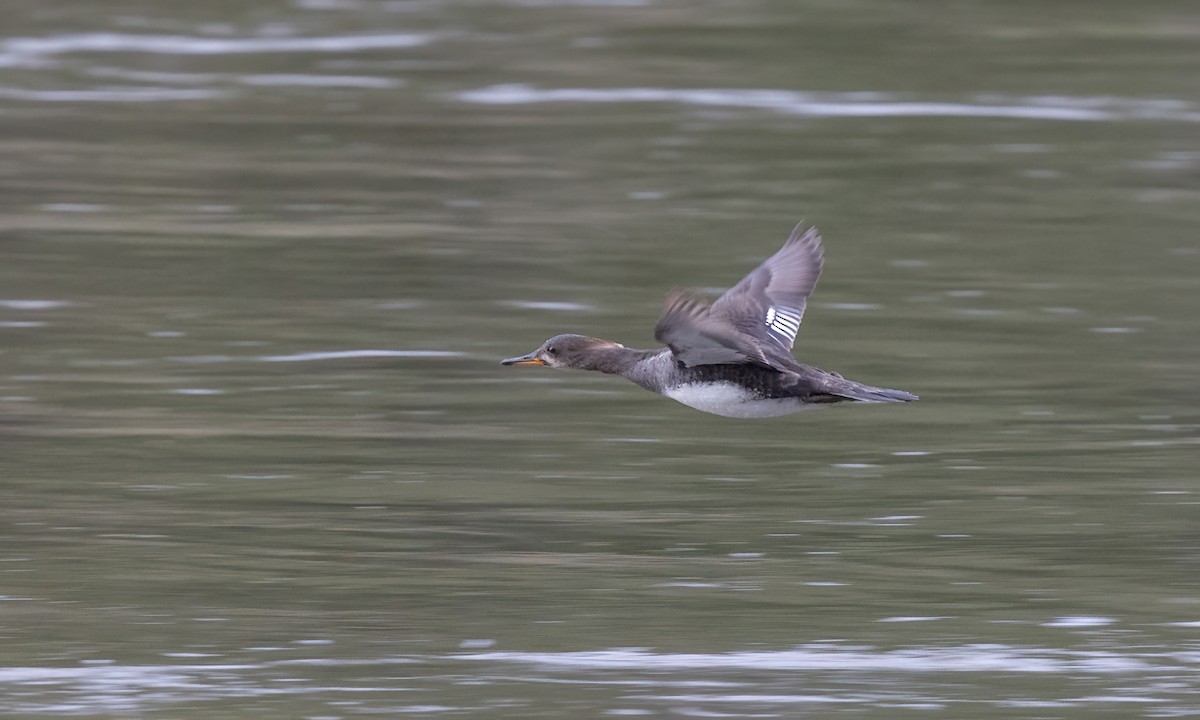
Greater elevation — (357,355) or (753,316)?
(753,316)

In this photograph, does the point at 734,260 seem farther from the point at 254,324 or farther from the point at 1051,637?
the point at 1051,637

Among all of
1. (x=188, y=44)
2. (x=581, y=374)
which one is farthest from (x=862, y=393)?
(x=188, y=44)

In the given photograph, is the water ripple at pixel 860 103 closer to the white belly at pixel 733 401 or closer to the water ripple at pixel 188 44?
the water ripple at pixel 188 44

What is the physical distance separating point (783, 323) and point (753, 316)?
0.22 metres

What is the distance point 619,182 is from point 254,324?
4.33 m

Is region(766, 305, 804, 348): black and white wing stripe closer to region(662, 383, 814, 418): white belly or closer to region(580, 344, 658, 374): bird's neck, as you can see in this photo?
region(662, 383, 814, 418): white belly

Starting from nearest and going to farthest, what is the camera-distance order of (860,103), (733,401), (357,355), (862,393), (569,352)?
(862,393)
(733,401)
(569,352)
(357,355)
(860,103)

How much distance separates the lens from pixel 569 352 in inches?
395

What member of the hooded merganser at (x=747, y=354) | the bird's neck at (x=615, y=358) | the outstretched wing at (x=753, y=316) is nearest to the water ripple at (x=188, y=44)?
the bird's neck at (x=615, y=358)

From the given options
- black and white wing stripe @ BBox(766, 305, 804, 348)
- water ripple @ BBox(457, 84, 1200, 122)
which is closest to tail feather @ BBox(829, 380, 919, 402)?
black and white wing stripe @ BBox(766, 305, 804, 348)

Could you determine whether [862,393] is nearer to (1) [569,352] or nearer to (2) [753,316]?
(2) [753,316]

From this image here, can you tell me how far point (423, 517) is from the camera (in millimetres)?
9750

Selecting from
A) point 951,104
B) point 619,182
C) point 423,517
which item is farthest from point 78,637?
point 951,104

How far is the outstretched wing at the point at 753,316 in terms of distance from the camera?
8.26 m
